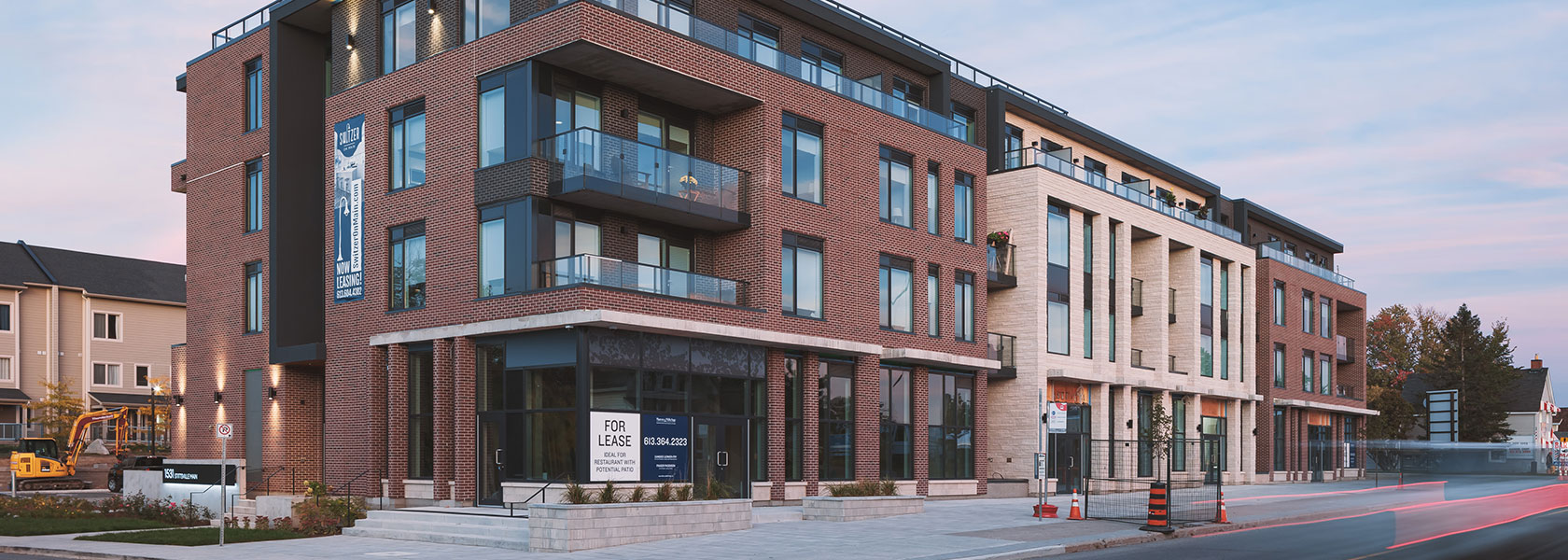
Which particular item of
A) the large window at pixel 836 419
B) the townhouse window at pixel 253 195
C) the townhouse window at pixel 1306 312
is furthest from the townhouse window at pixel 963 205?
the townhouse window at pixel 1306 312

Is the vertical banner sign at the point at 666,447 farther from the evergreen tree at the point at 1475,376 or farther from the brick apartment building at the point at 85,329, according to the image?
the evergreen tree at the point at 1475,376

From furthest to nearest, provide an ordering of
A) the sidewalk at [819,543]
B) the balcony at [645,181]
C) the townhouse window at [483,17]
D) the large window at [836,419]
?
1. the large window at [836,419]
2. the townhouse window at [483,17]
3. the balcony at [645,181]
4. the sidewalk at [819,543]

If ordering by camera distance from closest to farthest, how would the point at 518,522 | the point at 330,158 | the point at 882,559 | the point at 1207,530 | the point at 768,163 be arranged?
1. the point at 882,559
2. the point at 518,522
3. the point at 1207,530
4. the point at 768,163
5. the point at 330,158

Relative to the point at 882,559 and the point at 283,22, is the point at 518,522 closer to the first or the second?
the point at 882,559

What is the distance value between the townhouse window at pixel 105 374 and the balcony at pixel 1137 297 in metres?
60.2

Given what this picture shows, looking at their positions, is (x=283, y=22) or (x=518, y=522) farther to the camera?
(x=283, y=22)

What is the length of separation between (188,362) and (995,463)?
87.4ft

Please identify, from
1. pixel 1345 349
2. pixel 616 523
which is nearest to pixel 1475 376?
pixel 1345 349

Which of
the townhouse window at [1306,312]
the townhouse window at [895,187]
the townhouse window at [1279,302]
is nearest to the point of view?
the townhouse window at [895,187]

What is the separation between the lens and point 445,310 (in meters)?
29.6

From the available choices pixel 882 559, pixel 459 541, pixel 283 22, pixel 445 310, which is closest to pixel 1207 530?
pixel 882 559

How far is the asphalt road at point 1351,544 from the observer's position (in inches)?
835

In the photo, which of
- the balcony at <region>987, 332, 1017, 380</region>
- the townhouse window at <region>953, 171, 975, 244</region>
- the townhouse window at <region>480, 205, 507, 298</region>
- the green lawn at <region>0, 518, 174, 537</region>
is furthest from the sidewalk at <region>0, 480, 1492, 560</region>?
the townhouse window at <region>953, 171, 975, 244</region>

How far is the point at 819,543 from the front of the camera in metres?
22.3
